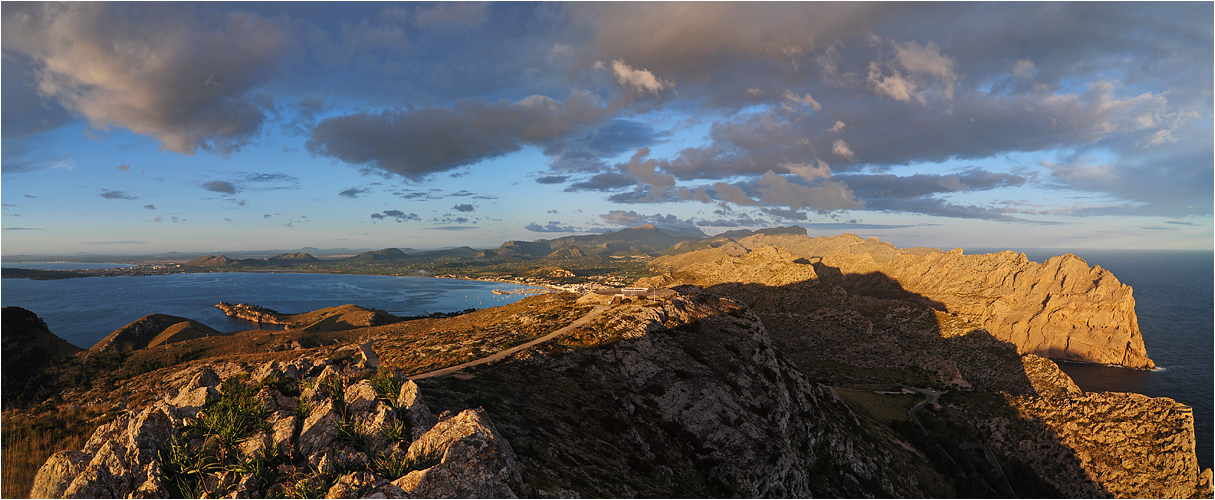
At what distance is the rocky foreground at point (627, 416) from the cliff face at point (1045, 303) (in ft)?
181

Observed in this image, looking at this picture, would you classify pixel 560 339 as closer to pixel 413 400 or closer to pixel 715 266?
pixel 413 400

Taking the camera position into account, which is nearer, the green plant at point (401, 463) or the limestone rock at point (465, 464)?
the limestone rock at point (465, 464)

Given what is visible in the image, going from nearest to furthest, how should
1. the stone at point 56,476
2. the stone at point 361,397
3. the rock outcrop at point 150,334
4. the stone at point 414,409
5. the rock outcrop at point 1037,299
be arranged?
1. the stone at point 56,476
2. the stone at point 414,409
3. the stone at point 361,397
4. the rock outcrop at point 150,334
5. the rock outcrop at point 1037,299

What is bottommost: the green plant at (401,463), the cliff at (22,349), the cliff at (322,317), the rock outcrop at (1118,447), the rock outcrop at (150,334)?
the rock outcrop at (1118,447)

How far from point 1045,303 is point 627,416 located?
206791mm

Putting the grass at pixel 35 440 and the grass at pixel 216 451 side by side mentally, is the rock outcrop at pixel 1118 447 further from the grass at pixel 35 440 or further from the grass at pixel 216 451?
the grass at pixel 35 440

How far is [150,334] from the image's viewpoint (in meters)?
104

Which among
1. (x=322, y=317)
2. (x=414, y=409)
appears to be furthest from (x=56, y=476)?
(x=322, y=317)

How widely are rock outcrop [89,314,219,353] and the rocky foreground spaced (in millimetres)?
981

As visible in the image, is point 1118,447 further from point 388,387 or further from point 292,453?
point 292,453

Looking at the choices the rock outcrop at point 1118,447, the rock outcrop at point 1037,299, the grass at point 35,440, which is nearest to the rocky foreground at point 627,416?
the rock outcrop at point 1118,447

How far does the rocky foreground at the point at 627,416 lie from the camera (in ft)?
54.8

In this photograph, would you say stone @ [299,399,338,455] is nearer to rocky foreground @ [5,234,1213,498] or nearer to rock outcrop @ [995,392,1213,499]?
rocky foreground @ [5,234,1213,498]

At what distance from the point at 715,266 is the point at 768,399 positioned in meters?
147
